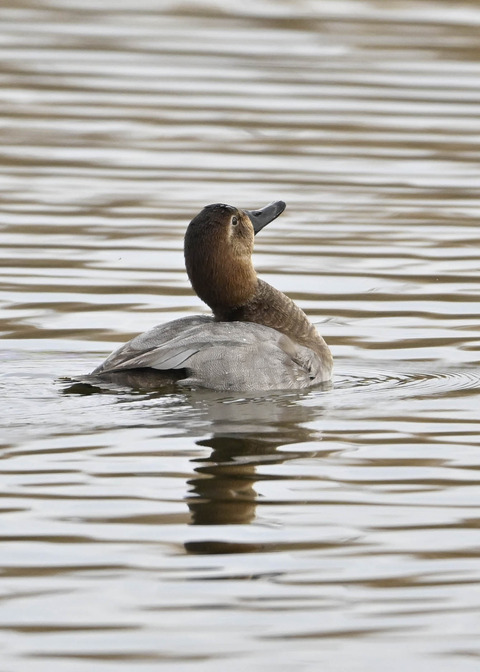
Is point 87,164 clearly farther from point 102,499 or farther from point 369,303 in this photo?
point 102,499

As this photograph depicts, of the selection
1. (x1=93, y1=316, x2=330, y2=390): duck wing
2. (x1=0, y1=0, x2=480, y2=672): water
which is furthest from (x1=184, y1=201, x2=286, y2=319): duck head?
(x1=0, y1=0, x2=480, y2=672): water

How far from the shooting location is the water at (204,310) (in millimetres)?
4875

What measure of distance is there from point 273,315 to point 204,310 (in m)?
1.34

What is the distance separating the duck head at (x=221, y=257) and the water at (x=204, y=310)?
0.67 metres

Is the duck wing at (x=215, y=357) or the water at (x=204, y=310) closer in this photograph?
the water at (x=204, y=310)

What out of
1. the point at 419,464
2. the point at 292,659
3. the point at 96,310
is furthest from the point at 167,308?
the point at 292,659

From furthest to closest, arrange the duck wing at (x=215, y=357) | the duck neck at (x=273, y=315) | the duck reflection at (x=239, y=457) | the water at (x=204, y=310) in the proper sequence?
the duck neck at (x=273, y=315)
the duck wing at (x=215, y=357)
the duck reflection at (x=239, y=457)
the water at (x=204, y=310)

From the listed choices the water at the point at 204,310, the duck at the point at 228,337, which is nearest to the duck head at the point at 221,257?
the duck at the point at 228,337

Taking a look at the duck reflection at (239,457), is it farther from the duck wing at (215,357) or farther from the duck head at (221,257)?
the duck head at (221,257)

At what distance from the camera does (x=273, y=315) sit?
326 inches

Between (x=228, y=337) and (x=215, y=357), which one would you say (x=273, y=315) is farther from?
(x=215, y=357)

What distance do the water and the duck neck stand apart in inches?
12.1

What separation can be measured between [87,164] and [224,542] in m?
7.66

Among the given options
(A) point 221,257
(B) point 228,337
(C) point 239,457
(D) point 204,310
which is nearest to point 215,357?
(B) point 228,337
